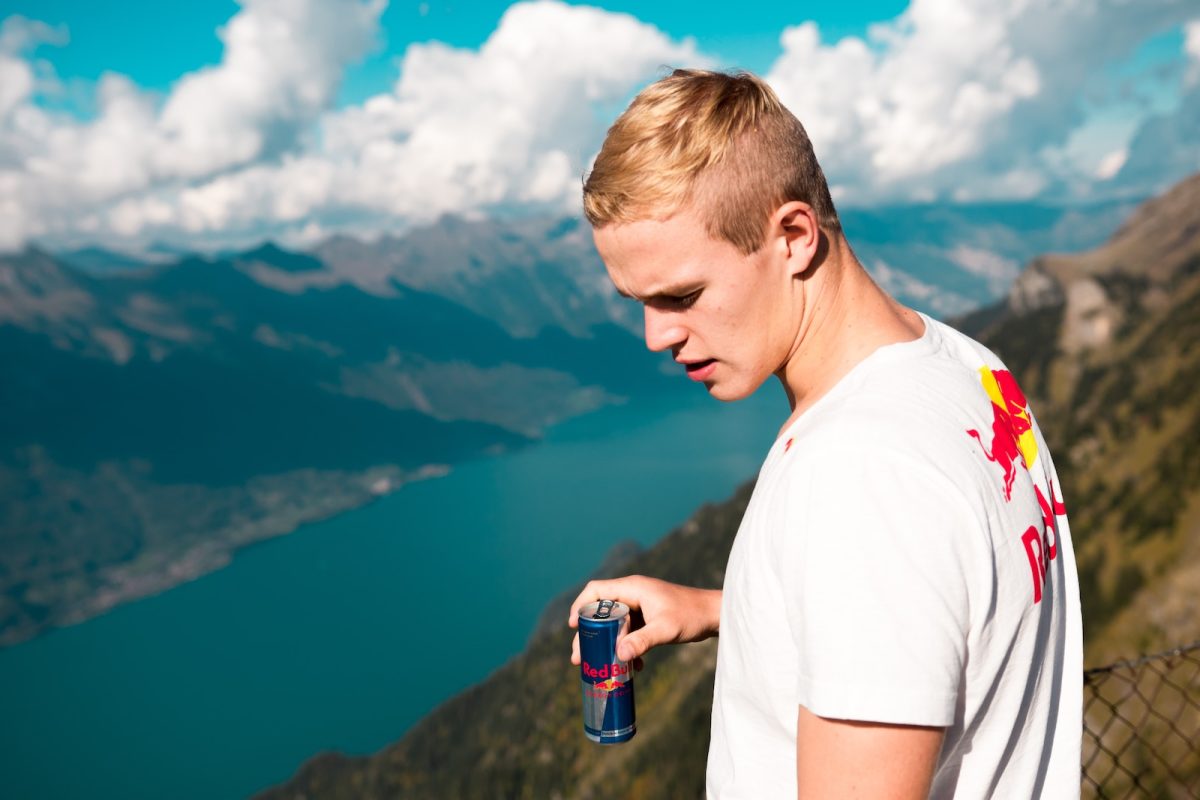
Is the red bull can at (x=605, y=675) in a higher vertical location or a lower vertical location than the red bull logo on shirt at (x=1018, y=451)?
lower

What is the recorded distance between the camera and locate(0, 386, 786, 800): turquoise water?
381 ft

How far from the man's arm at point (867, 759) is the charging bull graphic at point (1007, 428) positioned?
535mm

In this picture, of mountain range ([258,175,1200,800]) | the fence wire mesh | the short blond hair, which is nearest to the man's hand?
the short blond hair

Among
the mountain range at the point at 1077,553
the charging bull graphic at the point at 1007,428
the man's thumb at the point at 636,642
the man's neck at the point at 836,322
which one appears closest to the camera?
the charging bull graphic at the point at 1007,428

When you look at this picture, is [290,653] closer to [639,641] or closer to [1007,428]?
[639,641]

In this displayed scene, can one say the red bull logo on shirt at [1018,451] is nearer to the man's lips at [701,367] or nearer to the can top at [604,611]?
the man's lips at [701,367]

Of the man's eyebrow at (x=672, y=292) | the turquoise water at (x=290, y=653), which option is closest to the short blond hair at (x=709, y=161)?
the man's eyebrow at (x=672, y=292)

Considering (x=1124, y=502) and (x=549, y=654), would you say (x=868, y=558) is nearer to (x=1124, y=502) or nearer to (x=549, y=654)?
(x=1124, y=502)

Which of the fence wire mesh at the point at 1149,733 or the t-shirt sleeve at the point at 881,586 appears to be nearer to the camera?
the t-shirt sleeve at the point at 881,586

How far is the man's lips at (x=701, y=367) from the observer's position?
2.18m

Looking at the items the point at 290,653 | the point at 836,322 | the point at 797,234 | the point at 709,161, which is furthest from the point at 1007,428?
the point at 290,653

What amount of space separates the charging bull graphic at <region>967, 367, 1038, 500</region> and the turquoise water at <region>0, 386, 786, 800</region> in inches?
3589

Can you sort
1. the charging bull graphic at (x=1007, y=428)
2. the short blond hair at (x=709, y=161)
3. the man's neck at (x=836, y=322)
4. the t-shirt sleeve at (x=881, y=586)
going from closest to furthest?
the t-shirt sleeve at (x=881, y=586) → the charging bull graphic at (x=1007, y=428) → the short blond hair at (x=709, y=161) → the man's neck at (x=836, y=322)

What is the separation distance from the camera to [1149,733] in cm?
1227
